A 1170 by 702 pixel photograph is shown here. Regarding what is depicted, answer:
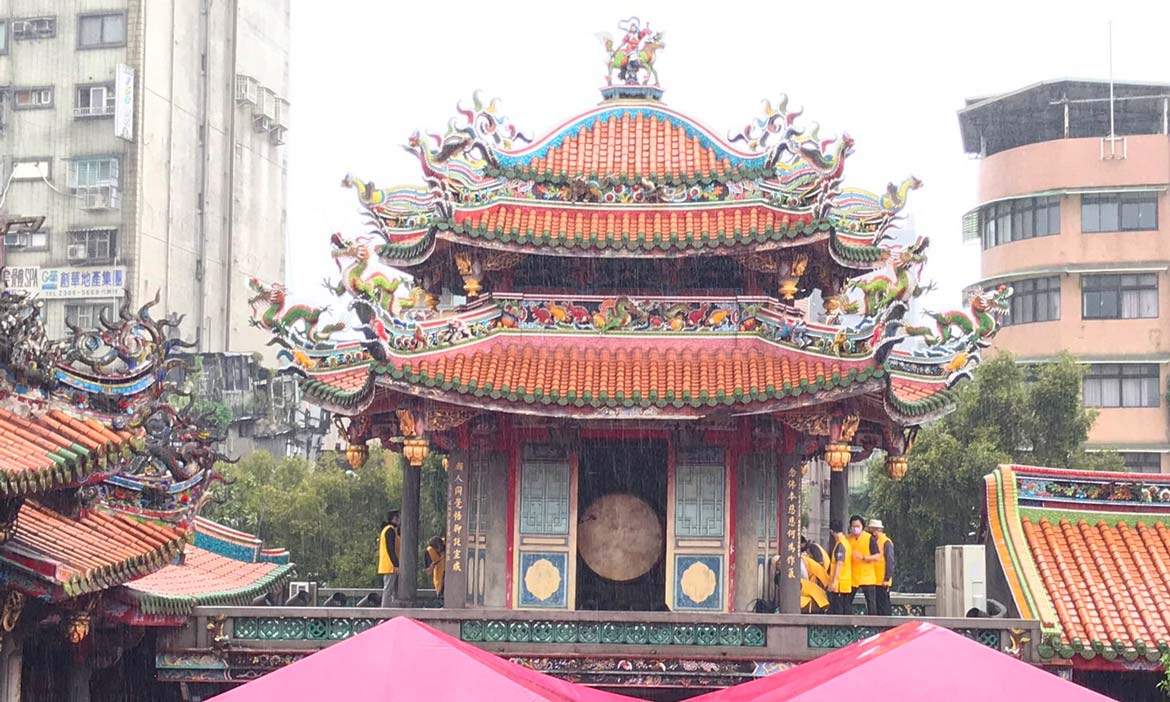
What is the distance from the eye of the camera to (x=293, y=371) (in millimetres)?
18969

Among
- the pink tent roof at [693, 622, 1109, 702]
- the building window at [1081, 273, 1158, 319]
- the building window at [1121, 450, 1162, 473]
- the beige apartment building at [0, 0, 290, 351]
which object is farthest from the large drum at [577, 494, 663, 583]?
the beige apartment building at [0, 0, 290, 351]

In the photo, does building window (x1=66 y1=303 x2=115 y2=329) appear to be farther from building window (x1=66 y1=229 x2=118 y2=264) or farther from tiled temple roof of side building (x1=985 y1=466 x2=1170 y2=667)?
tiled temple roof of side building (x1=985 y1=466 x2=1170 y2=667)

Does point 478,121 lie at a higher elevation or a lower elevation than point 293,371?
higher

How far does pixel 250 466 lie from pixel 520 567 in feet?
74.3

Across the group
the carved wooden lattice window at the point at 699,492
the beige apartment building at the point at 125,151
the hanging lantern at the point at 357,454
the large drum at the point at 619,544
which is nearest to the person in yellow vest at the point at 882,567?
the carved wooden lattice window at the point at 699,492

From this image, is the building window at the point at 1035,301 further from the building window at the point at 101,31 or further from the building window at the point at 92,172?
the building window at the point at 101,31

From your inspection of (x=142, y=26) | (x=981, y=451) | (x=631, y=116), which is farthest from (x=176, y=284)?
(x=631, y=116)

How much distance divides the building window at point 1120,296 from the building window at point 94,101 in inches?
1101

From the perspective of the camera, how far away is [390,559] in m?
20.8

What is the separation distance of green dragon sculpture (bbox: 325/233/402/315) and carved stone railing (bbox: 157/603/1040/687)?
3677mm

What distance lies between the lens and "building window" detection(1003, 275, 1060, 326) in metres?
43.0

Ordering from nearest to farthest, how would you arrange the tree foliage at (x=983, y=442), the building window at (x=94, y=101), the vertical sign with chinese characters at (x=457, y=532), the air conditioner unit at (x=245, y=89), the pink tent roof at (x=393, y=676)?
1. the pink tent roof at (x=393, y=676)
2. the vertical sign with chinese characters at (x=457, y=532)
3. the tree foliage at (x=983, y=442)
4. the building window at (x=94, y=101)
5. the air conditioner unit at (x=245, y=89)

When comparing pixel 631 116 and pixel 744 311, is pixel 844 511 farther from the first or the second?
pixel 631 116

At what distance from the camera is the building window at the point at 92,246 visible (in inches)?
1807
